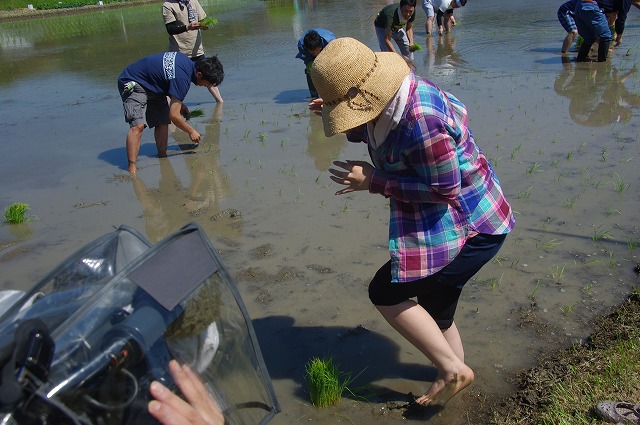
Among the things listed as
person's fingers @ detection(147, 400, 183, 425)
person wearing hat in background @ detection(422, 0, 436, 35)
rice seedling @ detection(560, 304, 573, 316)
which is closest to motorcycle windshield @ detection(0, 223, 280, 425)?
person's fingers @ detection(147, 400, 183, 425)

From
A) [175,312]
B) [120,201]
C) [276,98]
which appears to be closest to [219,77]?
[120,201]

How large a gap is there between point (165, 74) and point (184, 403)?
5229 mm

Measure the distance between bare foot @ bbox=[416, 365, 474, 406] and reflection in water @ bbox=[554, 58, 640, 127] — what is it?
4.51 meters

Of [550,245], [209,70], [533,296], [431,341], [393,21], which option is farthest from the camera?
[393,21]

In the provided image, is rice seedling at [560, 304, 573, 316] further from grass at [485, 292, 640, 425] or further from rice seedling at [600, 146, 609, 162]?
rice seedling at [600, 146, 609, 162]

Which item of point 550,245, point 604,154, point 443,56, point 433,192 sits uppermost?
point 433,192

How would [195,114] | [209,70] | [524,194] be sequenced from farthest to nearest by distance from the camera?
[195,114]
[209,70]
[524,194]

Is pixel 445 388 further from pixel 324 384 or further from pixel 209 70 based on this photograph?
pixel 209 70

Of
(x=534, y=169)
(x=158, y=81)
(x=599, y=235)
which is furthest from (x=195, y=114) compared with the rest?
→ (x=599, y=235)

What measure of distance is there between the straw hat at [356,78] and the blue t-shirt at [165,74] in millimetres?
4091

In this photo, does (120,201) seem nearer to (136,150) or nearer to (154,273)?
(136,150)

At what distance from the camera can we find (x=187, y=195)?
18.3 ft

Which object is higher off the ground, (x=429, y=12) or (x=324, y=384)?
(x=324, y=384)

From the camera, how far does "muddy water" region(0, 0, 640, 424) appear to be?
3.25 metres
